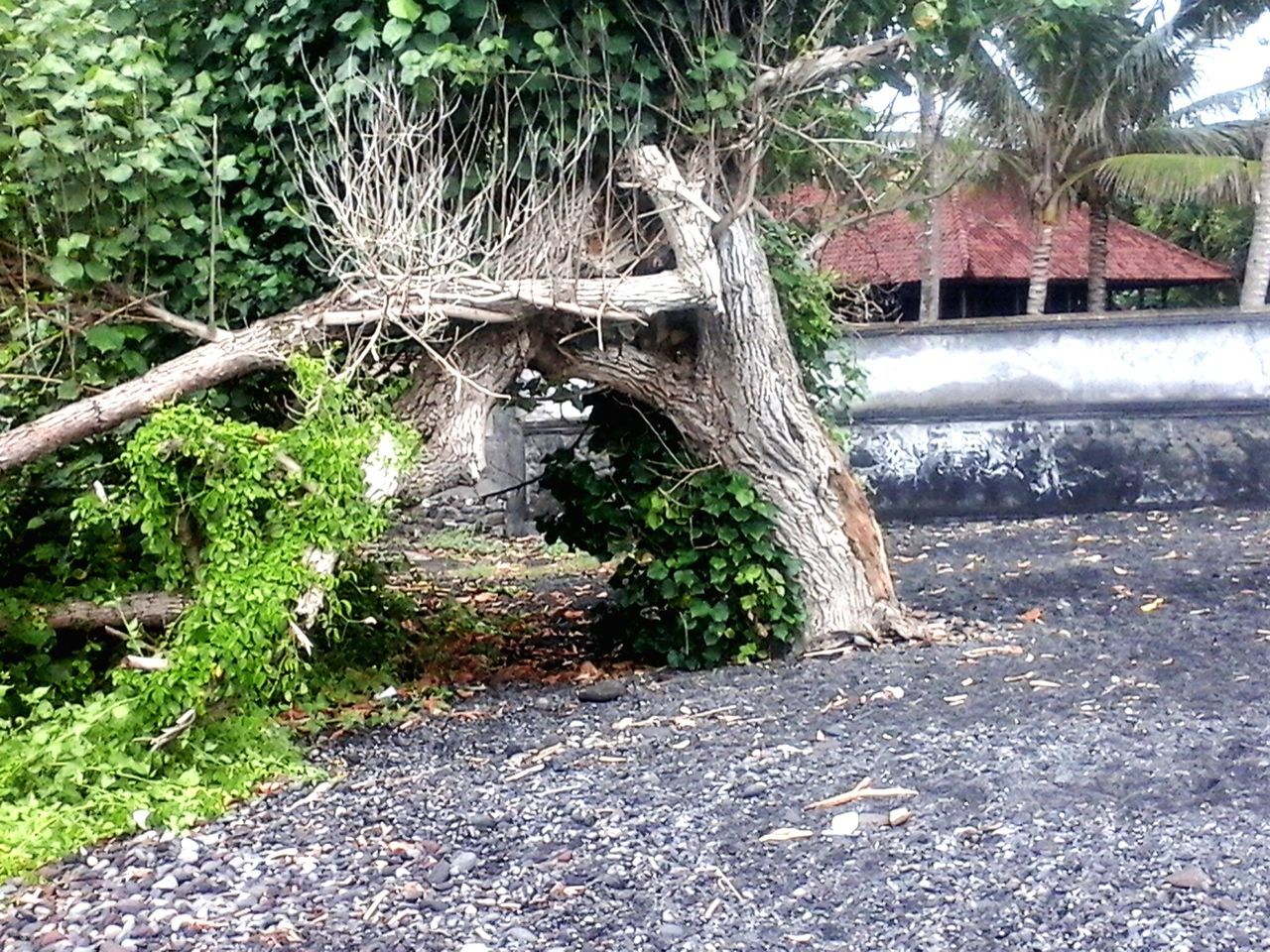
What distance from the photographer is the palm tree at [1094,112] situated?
1655 centimetres

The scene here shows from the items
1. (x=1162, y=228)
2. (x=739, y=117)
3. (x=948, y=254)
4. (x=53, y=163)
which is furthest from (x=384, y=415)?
(x=1162, y=228)

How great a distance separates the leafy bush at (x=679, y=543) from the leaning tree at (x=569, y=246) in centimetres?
16

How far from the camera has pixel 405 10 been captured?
5.62 m

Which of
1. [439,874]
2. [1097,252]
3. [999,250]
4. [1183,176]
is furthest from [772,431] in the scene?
[999,250]

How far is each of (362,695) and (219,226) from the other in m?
2.37

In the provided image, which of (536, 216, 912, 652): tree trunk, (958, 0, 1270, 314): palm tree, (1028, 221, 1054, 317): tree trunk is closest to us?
(536, 216, 912, 652): tree trunk

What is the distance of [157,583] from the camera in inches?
248

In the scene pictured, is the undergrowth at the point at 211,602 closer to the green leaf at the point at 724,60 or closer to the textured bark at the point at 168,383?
the textured bark at the point at 168,383

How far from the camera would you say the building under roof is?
18438 millimetres

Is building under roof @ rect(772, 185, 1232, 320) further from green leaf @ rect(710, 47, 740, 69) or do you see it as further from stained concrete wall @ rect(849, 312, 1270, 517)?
green leaf @ rect(710, 47, 740, 69)

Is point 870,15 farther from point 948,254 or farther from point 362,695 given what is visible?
point 948,254

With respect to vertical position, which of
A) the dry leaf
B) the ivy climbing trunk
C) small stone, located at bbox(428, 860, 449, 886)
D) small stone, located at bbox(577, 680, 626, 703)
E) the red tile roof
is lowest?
small stone, located at bbox(577, 680, 626, 703)

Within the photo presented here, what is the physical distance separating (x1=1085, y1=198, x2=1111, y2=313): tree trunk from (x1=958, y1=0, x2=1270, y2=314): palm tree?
14mm

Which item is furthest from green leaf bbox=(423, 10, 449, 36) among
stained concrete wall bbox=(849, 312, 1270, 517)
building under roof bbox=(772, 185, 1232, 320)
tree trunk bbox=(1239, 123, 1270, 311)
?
building under roof bbox=(772, 185, 1232, 320)
